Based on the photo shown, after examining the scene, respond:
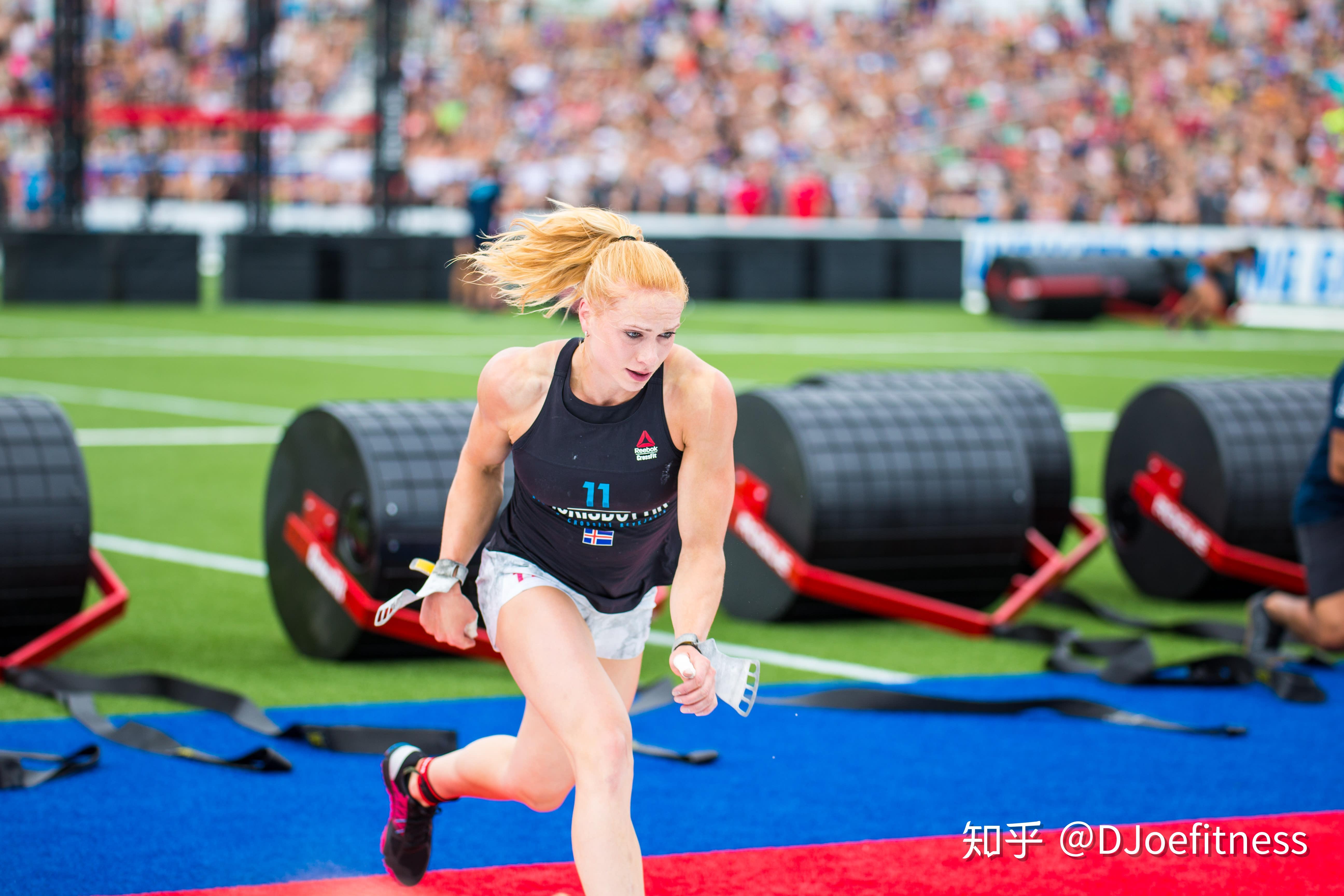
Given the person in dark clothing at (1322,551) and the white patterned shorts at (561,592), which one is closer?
the white patterned shorts at (561,592)

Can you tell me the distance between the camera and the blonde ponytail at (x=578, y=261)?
3.72m

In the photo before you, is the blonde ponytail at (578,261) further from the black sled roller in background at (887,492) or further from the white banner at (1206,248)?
the white banner at (1206,248)

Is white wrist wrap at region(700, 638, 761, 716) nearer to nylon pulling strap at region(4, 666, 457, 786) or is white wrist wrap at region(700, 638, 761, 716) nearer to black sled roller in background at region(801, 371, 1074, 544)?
nylon pulling strap at region(4, 666, 457, 786)

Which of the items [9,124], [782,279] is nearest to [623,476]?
[782,279]

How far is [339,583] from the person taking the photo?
21.8 feet

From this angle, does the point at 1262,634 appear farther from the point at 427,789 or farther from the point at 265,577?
the point at 265,577

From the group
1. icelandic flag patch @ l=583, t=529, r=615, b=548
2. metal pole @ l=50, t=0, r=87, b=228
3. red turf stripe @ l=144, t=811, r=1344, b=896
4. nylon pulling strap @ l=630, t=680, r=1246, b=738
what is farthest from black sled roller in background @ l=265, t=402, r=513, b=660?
metal pole @ l=50, t=0, r=87, b=228

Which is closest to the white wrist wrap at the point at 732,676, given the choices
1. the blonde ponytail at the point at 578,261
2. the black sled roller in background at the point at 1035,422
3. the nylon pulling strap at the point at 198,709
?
the blonde ponytail at the point at 578,261

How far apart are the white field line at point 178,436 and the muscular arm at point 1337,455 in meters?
7.85

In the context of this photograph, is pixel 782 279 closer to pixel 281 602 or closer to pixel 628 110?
pixel 628 110

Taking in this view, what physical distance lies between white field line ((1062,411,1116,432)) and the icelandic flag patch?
33.9 feet

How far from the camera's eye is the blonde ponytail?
12.2 feet

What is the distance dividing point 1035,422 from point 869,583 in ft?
4.68

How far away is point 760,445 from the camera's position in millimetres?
7695
